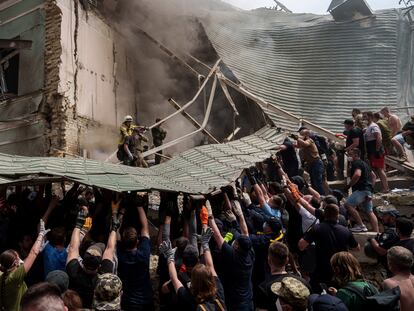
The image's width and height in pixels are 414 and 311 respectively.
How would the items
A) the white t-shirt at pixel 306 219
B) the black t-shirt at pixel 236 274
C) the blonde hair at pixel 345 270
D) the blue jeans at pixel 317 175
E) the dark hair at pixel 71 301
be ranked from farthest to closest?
the blue jeans at pixel 317 175, the white t-shirt at pixel 306 219, the black t-shirt at pixel 236 274, the blonde hair at pixel 345 270, the dark hair at pixel 71 301

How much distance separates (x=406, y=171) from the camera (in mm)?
9297

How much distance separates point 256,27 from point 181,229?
13503mm

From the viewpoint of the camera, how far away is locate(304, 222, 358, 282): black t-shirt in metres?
4.32

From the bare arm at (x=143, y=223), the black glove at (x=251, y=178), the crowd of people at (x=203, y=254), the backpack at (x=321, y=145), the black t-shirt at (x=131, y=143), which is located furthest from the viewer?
the black t-shirt at (x=131, y=143)

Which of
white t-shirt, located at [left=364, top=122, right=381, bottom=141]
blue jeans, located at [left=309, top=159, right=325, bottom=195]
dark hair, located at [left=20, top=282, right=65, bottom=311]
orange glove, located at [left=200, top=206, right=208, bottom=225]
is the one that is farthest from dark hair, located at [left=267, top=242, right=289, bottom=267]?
white t-shirt, located at [left=364, top=122, right=381, bottom=141]

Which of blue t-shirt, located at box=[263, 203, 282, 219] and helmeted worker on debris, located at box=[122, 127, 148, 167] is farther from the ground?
helmeted worker on debris, located at box=[122, 127, 148, 167]

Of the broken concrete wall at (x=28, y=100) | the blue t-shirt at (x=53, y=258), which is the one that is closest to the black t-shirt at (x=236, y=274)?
the blue t-shirt at (x=53, y=258)

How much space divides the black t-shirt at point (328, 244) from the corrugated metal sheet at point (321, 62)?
7.96 m

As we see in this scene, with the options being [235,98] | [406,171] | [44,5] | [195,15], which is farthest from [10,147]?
[406,171]

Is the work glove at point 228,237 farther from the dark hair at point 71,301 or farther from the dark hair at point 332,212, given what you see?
the dark hair at point 71,301

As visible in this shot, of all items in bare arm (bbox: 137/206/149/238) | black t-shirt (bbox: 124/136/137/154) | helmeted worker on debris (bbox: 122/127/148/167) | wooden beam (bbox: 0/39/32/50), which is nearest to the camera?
bare arm (bbox: 137/206/149/238)

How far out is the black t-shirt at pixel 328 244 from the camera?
432 cm

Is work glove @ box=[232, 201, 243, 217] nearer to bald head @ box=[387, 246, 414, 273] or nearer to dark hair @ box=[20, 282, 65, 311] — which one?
bald head @ box=[387, 246, 414, 273]

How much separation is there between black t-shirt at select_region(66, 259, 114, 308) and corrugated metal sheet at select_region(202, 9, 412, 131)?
917 centimetres
